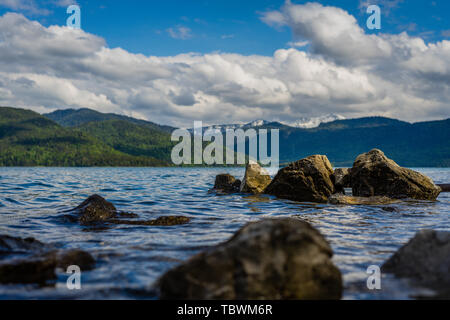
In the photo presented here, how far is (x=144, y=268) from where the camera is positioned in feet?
23.1

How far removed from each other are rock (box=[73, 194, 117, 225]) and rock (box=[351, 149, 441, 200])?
572 inches

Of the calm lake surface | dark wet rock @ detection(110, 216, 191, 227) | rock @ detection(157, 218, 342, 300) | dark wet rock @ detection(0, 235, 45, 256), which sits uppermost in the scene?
rock @ detection(157, 218, 342, 300)

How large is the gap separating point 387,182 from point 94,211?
16.4 m

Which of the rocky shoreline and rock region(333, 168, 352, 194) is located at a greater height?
rock region(333, 168, 352, 194)

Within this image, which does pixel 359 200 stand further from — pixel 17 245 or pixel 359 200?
pixel 17 245

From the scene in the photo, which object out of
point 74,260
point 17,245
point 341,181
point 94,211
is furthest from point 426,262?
point 341,181

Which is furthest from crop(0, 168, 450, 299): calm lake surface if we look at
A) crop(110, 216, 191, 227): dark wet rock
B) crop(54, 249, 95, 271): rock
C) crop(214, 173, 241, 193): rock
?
crop(214, 173, 241, 193): rock

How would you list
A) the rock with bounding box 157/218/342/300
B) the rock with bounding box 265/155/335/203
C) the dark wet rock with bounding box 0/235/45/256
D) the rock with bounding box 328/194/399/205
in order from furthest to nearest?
1. the rock with bounding box 265/155/335/203
2. the rock with bounding box 328/194/399/205
3. the dark wet rock with bounding box 0/235/45/256
4. the rock with bounding box 157/218/342/300

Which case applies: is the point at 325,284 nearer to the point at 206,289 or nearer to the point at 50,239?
the point at 206,289

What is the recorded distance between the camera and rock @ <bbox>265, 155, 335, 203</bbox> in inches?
821

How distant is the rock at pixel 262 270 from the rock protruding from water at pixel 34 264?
241 cm

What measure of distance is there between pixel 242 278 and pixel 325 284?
4.69ft

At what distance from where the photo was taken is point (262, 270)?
5.13 metres

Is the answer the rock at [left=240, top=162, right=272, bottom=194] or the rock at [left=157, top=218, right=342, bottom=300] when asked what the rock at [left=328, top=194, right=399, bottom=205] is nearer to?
the rock at [left=240, top=162, right=272, bottom=194]
